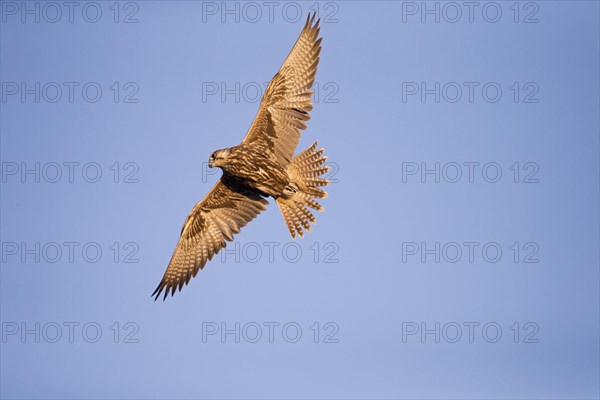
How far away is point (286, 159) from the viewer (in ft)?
50.2

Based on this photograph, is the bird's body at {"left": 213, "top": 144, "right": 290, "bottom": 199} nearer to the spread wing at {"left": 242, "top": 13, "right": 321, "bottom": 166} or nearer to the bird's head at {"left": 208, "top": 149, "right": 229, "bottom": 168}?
the bird's head at {"left": 208, "top": 149, "right": 229, "bottom": 168}

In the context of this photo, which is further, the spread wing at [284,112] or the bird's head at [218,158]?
the spread wing at [284,112]

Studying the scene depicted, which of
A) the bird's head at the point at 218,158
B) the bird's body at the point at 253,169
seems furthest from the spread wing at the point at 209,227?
the bird's head at the point at 218,158

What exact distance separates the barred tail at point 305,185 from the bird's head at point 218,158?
3.38 ft

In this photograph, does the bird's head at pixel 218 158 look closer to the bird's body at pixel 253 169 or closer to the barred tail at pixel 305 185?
the bird's body at pixel 253 169

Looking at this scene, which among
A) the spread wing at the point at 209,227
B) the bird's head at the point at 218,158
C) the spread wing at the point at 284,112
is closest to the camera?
the bird's head at the point at 218,158

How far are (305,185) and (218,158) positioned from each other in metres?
1.35

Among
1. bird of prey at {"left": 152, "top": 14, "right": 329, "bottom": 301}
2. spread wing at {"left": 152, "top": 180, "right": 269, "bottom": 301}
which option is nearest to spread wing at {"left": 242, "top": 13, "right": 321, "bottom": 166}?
bird of prey at {"left": 152, "top": 14, "right": 329, "bottom": 301}

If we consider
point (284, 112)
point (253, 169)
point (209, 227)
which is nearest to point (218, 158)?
point (253, 169)

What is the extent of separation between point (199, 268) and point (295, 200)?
1820 millimetres

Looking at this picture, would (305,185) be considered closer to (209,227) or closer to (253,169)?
(253,169)

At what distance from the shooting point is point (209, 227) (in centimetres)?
1600

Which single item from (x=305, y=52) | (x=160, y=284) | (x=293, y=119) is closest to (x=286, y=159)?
(x=293, y=119)

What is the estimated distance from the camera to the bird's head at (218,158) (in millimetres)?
14859
